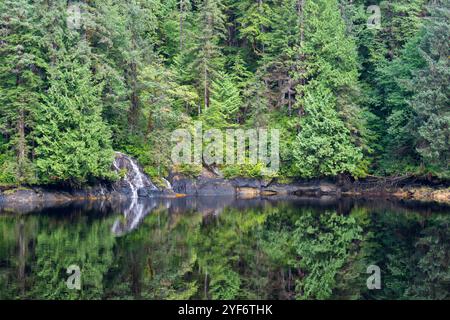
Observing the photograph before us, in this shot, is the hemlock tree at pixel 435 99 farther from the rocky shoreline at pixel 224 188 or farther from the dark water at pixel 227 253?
the dark water at pixel 227 253

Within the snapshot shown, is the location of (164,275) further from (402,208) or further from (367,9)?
(367,9)

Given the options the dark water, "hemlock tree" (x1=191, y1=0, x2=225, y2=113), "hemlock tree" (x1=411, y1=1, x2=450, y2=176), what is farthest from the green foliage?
"hemlock tree" (x1=411, y1=1, x2=450, y2=176)

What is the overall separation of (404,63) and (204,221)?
19.9 m

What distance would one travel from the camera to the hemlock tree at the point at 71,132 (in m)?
34.7

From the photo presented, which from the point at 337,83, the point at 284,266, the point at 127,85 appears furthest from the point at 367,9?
the point at 284,266

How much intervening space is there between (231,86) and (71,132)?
1106 cm

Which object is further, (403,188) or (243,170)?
(243,170)

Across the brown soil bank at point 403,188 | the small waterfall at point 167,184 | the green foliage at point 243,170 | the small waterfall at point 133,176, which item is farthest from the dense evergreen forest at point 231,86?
the brown soil bank at point 403,188

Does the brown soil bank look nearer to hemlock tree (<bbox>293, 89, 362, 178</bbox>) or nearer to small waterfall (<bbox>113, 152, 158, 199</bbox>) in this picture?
hemlock tree (<bbox>293, 89, 362, 178</bbox>)

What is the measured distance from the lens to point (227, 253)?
18.2m

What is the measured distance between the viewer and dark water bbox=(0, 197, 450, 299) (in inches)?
548

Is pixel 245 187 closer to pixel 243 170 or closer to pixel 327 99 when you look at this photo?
pixel 243 170

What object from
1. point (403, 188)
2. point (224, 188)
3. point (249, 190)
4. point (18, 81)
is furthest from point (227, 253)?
point (18, 81)

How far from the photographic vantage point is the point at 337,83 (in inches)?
1540
